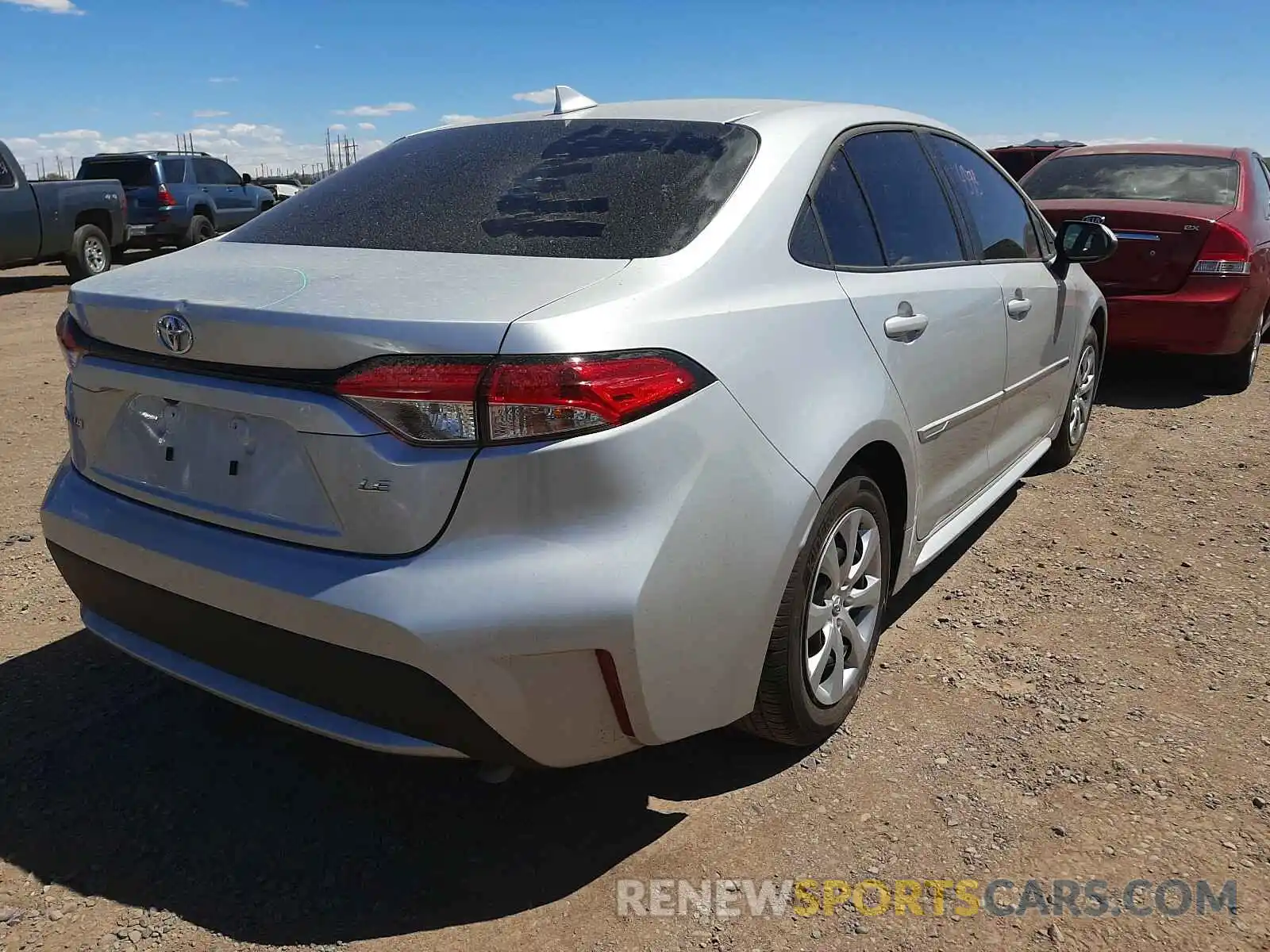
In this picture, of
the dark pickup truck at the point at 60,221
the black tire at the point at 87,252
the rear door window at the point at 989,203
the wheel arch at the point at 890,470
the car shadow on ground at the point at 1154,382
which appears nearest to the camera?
the wheel arch at the point at 890,470

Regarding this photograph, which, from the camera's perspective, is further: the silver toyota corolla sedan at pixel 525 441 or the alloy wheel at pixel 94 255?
the alloy wheel at pixel 94 255

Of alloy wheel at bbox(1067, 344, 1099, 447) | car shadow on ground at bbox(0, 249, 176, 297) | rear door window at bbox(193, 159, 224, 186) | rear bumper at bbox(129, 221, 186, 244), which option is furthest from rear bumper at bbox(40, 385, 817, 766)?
rear door window at bbox(193, 159, 224, 186)

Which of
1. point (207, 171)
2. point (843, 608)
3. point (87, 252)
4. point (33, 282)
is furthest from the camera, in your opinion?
point (207, 171)

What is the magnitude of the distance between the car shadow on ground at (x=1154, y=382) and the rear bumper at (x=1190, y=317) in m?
0.38

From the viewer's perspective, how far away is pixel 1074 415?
5.09m

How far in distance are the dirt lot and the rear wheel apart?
12.8 ft

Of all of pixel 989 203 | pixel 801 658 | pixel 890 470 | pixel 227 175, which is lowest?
pixel 801 658

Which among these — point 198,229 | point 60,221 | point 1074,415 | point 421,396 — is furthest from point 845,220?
point 198,229

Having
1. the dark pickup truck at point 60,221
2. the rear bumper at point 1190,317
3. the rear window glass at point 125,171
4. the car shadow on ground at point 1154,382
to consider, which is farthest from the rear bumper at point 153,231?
the rear bumper at point 1190,317

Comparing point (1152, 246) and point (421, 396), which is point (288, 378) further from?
point (1152, 246)

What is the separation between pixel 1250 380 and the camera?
24.2 ft

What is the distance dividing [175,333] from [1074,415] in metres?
4.31

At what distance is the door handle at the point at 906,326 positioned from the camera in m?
2.76

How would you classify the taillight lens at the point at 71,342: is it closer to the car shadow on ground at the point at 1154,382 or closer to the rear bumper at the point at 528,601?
the rear bumper at the point at 528,601
